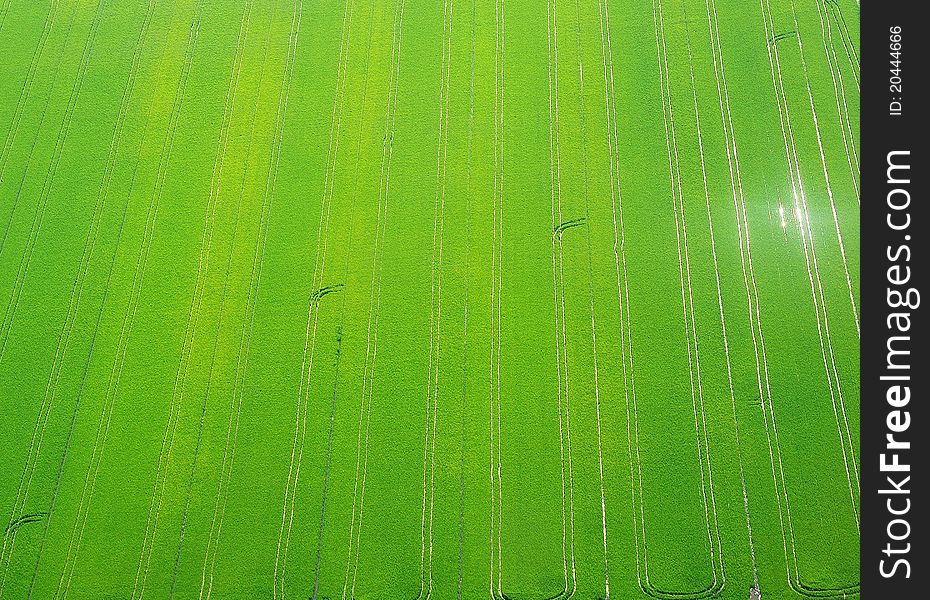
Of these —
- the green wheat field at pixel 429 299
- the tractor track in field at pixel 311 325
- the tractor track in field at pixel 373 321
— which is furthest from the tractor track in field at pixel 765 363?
the tractor track in field at pixel 311 325

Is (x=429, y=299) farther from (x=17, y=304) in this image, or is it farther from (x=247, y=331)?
(x=17, y=304)

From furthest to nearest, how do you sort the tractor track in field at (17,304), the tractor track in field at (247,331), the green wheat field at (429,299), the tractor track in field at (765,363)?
the tractor track in field at (17,304) < the tractor track in field at (247,331) < the green wheat field at (429,299) < the tractor track in field at (765,363)

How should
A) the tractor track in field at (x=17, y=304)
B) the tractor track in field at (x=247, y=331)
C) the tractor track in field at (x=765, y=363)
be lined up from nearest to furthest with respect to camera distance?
the tractor track in field at (x=765, y=363) → the tractor track in field at (x=247, y=331) → the tractor track in field at (x=17, y=304)

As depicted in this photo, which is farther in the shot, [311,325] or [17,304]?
[17,304]

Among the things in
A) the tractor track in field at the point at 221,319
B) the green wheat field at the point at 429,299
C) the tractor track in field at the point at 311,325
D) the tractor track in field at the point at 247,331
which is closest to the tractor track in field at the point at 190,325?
the green wheat field at the point at 429,299

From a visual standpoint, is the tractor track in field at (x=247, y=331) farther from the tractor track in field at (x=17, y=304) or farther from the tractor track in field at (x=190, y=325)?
the tractor track in field at (x=17, y=304)

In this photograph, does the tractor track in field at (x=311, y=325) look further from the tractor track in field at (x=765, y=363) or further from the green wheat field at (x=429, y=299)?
the tractor track in field at (x=765, y=363)

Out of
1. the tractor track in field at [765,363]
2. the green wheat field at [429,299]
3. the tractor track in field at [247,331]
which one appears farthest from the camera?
the tractor track in field at [247,331]

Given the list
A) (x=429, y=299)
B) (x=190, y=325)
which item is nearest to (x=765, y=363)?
(x=429, y=299)

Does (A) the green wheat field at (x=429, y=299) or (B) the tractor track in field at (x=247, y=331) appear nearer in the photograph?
(A) the green wheat field at (x=429, y=299)
